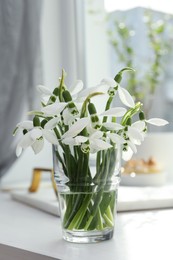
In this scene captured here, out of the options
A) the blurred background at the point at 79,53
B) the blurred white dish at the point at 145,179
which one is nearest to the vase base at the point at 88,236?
the blurred white dish at the point at 145,179

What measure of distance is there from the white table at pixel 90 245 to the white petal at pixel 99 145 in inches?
6.7

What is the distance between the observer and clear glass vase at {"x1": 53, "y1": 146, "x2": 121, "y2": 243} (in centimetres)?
99

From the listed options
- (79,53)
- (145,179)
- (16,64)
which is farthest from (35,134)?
(79,53)

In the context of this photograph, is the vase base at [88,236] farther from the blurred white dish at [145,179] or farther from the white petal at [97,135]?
the blurred white dish at [145,179]

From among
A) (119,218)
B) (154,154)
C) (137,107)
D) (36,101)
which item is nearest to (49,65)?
(36,101)

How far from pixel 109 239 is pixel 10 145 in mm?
942

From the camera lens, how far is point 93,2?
2.12 metres

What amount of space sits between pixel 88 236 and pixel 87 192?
8 cm

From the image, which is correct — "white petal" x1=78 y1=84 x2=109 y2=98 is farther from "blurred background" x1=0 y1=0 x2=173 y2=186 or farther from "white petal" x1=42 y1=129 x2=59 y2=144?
"blurred background" x1=0 y1=0 x2=173 y2=186

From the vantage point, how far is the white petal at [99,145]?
93 centimetres

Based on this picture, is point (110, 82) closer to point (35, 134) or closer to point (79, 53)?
point (35, 134)

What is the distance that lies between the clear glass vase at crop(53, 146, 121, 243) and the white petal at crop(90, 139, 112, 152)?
0.18ft

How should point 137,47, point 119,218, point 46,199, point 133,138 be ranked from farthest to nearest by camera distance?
point 137,47, point 46,199, point 119,218, point 133,138

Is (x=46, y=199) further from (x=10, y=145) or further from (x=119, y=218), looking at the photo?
(x=10, y=145)
